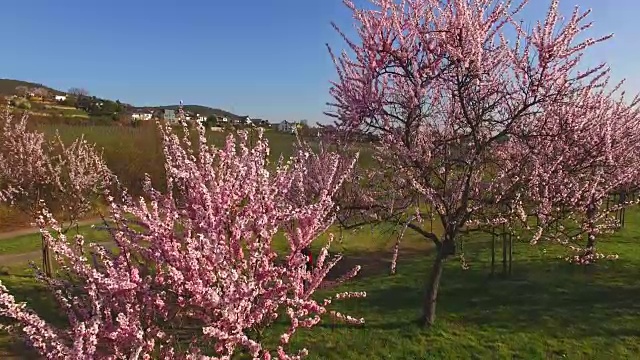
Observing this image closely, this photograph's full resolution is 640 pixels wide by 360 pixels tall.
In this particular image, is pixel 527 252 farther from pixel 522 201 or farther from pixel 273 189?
pixel 273 189

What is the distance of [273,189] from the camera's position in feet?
18.0

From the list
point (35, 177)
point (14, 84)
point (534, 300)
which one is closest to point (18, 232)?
point (35, 177)

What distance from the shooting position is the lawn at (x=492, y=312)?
938 cm

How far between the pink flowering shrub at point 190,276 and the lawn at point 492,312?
192 inches

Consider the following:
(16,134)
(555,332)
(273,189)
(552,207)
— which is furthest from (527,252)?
(16,134)

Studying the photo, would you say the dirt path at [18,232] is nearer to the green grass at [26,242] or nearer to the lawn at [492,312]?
the green grass at [26,242]

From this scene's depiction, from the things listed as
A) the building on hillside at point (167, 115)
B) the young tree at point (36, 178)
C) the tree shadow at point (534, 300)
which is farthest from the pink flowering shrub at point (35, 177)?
the tree shadow at point (534, 300)

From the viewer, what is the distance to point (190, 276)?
14.1 feet

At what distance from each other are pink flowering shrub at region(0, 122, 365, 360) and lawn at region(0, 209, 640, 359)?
4.88 m

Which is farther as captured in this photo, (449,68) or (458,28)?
(449,68)

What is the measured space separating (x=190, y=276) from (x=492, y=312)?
9279 millimetres

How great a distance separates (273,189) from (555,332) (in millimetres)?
8105

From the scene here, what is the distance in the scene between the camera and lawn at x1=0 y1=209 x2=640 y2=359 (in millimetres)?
9375

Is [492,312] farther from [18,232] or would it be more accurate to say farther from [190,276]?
[18,232]
